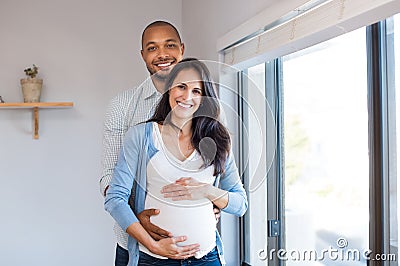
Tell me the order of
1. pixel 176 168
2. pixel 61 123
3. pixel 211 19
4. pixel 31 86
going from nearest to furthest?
pixel 176 168, pixel 211 19, pixel 31 86, pixel 61 123

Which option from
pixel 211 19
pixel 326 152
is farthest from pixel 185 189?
pixel 211 19

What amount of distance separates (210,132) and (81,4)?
1726mm

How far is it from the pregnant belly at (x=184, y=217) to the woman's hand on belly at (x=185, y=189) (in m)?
0.02

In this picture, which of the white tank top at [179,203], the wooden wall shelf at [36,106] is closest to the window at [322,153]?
the white tank top at [179,203]

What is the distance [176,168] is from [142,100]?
1.00ft

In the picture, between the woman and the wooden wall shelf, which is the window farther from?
the wooden wall shelf

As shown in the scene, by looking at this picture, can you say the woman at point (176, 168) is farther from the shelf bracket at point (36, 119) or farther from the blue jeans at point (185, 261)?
the shelf bracket at point (36, 119)

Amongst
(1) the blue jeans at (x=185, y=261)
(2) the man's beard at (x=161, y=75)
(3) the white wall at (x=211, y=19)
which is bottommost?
(1) the blue jeans at (x=185, y=261)

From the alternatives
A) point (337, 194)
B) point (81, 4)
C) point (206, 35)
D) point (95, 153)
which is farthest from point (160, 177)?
point (81, 4)

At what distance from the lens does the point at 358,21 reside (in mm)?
1157

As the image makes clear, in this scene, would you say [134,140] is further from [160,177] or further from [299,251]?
[299,251]

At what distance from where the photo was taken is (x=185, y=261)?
4.65 feet

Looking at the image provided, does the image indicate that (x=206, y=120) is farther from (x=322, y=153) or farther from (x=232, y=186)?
(x=322, y=153)

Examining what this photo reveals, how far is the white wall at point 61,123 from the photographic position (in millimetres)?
2707
